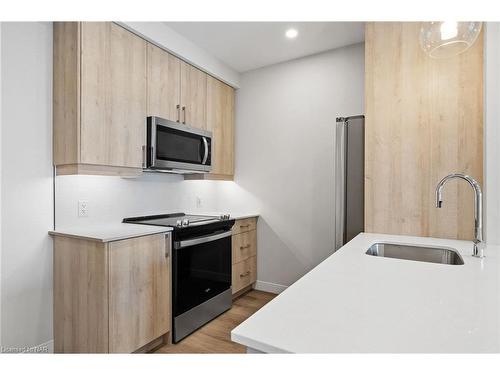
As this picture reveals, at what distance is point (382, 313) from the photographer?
28.5 inches

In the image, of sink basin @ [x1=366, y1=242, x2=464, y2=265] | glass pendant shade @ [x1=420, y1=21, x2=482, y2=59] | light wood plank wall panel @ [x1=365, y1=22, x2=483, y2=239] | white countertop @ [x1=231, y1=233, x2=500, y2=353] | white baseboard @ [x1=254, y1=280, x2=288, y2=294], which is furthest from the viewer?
white baseboard @ [x1=254, y1=280, x2=288, y2=294]

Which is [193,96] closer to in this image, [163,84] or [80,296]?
[163,84]

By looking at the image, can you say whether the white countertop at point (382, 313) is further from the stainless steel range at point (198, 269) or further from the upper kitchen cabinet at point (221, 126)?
the upper kitchen cabinet at point (221, 126)

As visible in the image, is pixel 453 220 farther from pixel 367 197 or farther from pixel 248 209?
pixel 248 209

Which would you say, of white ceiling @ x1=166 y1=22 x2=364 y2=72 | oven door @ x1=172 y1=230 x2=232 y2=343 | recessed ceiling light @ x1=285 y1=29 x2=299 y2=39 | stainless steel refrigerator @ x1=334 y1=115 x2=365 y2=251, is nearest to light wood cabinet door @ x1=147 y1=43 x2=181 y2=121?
white ceiling @ x1=166 y1=22 x2=364 y2=72

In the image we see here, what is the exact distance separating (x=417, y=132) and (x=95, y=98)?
2090 millimetres

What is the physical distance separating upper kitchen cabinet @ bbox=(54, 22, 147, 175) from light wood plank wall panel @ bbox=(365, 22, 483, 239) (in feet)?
5.59

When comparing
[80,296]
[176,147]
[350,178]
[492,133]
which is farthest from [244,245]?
[492,133]

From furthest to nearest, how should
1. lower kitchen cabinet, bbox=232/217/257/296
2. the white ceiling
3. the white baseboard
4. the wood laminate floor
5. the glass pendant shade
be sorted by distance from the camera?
the white baseboard < lower kitchen cabinet, bbox=232/217/257/296 < the white ceiling < the wood laminate floor < the glass pendant shade

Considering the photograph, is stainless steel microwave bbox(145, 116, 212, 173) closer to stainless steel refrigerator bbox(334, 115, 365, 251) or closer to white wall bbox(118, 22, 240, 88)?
white wall bbox(118, 22, 240, 88)

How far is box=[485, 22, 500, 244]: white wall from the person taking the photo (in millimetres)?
1582

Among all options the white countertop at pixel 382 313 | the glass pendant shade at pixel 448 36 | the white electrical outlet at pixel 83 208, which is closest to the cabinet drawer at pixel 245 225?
the white electrical outlet at pixel 83 208

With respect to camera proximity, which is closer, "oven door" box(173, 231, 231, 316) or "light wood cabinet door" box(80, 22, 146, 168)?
"light wood cabinet door" box(80, 22, 146, 168)
